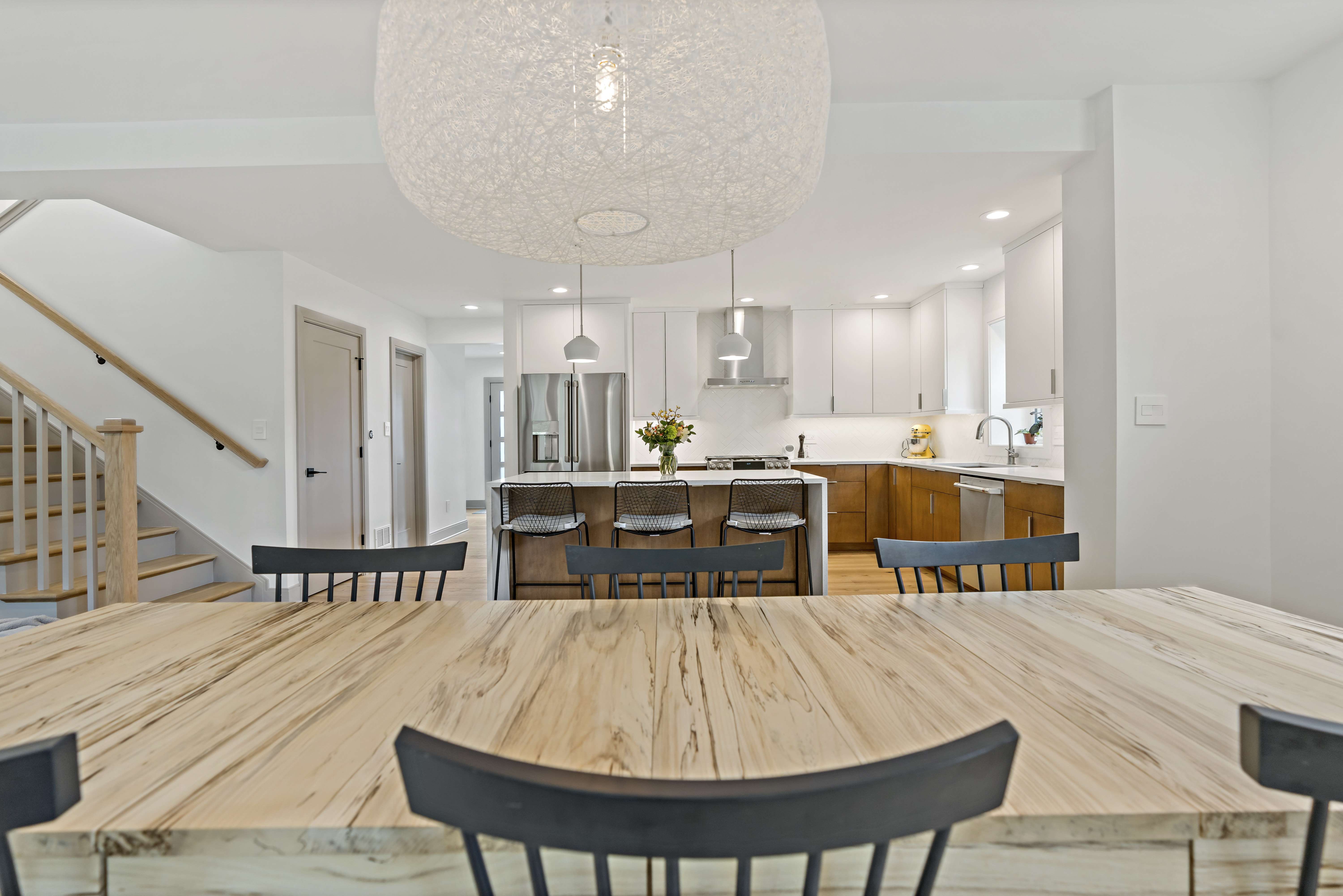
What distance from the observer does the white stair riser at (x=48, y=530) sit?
3172 mm

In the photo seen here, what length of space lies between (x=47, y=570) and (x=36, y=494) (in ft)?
2.11

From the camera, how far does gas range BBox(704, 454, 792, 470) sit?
5.79 meters

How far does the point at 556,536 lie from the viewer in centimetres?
375

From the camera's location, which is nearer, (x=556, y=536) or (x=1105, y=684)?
(x=1105, y=684)

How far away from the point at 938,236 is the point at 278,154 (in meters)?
3.63

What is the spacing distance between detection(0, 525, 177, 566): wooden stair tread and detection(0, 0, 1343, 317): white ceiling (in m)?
1.70

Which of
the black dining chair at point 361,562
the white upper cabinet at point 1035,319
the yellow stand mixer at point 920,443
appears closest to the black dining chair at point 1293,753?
the black dining chair at point 361,562

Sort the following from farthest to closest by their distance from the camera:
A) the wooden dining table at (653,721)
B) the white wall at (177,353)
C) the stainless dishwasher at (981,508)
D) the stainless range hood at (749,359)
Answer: the stainless range hood at (749,359) → the white wall at (177,353) → the stainless dishwasher at (981,508) → the wooden dining table at (653,721)

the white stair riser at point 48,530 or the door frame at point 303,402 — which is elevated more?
the door frame at point 303,402

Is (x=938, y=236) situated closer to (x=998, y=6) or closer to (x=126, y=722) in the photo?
(x=998, y=6)

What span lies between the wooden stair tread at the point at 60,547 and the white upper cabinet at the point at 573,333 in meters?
2.89

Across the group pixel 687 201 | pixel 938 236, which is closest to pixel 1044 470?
pixel 938 236

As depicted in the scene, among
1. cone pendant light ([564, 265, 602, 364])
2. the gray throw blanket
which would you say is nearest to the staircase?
the gray throw blanket

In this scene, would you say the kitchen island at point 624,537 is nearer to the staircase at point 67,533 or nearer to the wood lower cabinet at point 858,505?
the staircase at point 67,533
